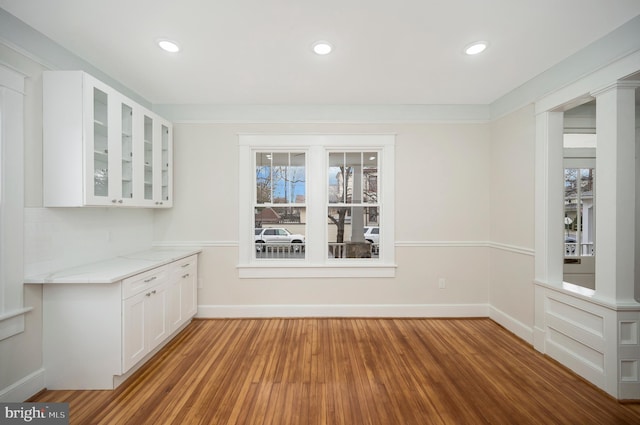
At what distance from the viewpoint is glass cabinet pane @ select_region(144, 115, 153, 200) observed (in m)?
3.00

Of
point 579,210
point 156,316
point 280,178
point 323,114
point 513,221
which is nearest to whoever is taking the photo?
point 156,316

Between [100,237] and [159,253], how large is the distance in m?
0.62

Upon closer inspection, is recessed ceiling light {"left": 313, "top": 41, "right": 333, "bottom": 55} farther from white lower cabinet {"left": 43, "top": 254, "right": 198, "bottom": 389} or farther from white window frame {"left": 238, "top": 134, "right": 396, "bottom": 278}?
white lower cabinet {"left": 43, "top": 254, "right": 198, "bottom": 389}

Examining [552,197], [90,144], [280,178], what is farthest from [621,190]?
[90,144]

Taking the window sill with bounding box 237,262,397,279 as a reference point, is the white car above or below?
above

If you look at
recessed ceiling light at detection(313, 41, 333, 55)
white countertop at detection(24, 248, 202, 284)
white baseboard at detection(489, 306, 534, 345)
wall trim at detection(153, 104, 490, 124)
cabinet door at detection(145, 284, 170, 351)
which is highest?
recessed ceiling light at detection(313, 41, 333, 55)

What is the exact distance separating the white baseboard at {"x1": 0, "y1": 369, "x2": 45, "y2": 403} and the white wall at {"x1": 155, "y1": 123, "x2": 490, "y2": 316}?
1581mm

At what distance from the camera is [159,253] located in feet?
10.4

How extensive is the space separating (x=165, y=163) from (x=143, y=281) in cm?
156

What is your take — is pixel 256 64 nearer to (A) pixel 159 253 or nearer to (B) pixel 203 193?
(B) pixel 203 193

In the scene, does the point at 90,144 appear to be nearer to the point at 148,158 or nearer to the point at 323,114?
the point at 148,158

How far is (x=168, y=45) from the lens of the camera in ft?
7.40

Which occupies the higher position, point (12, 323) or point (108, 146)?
point (108, 146)

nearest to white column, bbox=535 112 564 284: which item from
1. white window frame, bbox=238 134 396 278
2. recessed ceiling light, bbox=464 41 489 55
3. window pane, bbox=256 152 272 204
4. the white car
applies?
recessed ceiling light, bbox=464 41 489 55
